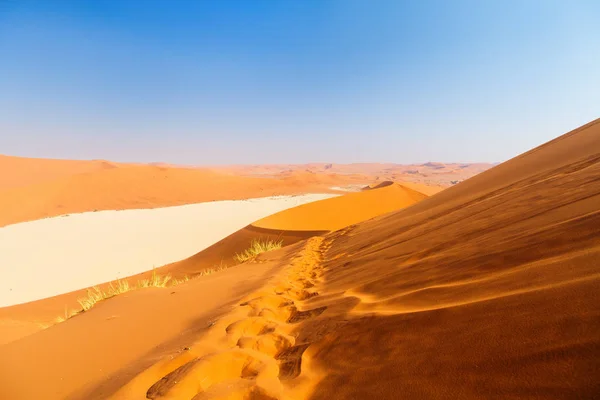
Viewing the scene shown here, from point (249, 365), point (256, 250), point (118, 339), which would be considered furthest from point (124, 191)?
point (249, 365)

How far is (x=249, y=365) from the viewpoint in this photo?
1.83 metres

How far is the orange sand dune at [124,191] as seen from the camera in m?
28.8

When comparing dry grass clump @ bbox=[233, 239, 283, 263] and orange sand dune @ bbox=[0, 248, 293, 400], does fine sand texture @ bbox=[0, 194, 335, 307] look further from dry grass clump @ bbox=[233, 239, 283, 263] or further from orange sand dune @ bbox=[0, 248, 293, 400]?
orange sand dune @ bbox=[0, 248, 293, 400]

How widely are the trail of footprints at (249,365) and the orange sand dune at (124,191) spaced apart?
96.8 ft

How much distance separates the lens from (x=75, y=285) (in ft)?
33.9

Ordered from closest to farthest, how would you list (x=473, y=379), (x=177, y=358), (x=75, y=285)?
(x=473, y=379), (x=177, y=358), (x=75, y=285)

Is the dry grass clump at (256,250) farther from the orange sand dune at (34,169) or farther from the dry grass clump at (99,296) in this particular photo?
the orange sand dune at (34,169)

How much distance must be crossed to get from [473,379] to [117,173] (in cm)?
4477

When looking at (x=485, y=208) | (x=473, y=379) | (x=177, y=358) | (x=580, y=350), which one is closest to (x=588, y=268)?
(x=580, y=350)

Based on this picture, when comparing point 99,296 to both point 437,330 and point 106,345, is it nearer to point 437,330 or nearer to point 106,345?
point 106,345

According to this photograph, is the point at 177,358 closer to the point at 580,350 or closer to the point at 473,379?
the point at 473,379

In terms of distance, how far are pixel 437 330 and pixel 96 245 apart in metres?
16.4

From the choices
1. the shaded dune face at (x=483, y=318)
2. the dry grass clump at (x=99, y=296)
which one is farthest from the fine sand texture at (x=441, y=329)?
the dry grass clump at (x=99, y=296)

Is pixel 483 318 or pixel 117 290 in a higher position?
pixel 117 290
